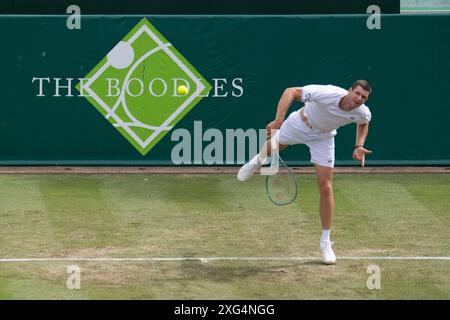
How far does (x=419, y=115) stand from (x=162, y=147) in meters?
3.75

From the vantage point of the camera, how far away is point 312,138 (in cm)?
1116

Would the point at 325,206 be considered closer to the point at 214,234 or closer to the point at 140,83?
the point at 214,234

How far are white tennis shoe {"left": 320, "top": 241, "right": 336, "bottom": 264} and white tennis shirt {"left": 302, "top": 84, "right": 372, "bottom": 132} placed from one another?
3.67ft

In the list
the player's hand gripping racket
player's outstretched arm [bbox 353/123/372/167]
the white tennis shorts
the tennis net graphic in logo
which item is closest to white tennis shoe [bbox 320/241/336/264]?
the white tennis shorts

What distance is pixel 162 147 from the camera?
53.6 ft

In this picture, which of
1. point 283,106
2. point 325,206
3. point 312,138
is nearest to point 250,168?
point 312,138

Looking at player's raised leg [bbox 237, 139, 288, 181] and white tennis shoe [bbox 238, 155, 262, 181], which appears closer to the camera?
player's raised leg [bbox 237, 139, 288, 181]

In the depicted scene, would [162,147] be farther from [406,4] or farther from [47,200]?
[406,4]

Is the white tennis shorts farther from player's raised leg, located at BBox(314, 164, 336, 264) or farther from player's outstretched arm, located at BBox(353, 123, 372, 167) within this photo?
player's outstretched arm, located at BBox(353, 123, 372, 167)

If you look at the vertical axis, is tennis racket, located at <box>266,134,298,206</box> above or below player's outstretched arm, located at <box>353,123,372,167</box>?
below

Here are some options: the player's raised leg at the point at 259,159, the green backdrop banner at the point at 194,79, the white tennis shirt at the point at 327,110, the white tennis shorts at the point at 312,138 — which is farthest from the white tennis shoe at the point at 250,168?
the green backdrop banner at the point at 194,79

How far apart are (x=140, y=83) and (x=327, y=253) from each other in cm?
616

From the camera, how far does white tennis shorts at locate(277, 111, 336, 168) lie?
10953 mm

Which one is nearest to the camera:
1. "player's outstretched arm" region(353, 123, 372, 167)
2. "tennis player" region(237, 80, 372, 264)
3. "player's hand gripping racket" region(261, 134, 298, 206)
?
"tennis player" region(237, 80, 372, 264)
